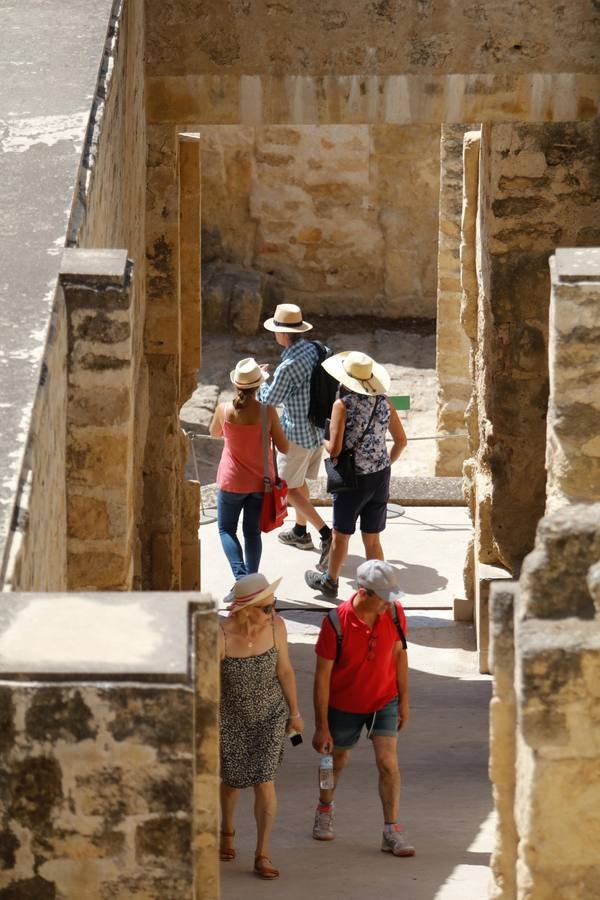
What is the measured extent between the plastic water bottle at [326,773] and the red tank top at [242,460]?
227 centimetres

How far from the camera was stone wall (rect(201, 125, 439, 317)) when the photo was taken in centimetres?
1627

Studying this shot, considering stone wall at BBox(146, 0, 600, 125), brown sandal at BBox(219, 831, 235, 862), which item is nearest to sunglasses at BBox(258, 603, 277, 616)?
brown sandal at BBox(219, 831, 235, 862)

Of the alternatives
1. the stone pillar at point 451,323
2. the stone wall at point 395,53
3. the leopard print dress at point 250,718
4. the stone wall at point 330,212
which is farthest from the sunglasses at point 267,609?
the stone wall at point 330,212

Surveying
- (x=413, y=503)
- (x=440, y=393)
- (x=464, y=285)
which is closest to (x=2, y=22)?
(x=464, y=285)

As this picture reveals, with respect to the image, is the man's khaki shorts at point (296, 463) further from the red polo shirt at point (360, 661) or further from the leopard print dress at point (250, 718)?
the leopard print dress at point (250, 718)

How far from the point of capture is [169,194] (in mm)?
8031

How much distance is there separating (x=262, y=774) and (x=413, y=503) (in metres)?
5.31

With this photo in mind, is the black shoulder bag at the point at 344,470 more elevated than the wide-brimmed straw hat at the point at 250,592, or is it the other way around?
the wide-brimmed straw hat at the point at 250,592

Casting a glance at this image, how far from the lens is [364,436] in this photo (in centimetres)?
793

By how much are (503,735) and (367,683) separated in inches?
75.4

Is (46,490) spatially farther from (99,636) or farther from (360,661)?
(360,661)

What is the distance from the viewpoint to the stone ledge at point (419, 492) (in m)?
10.6

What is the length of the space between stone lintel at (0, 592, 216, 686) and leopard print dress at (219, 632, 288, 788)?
1607 mm

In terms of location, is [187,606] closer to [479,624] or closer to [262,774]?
[262,774]
